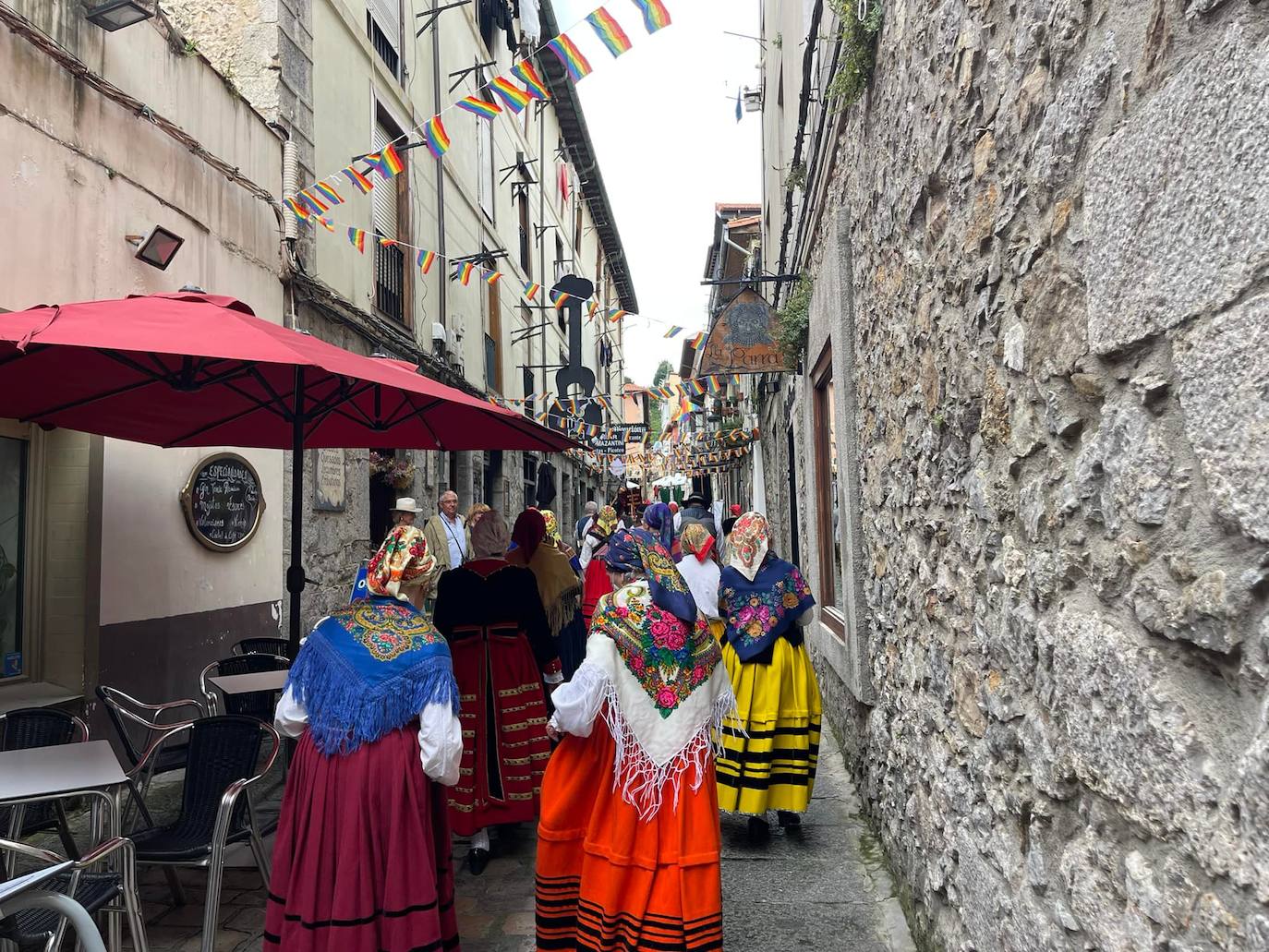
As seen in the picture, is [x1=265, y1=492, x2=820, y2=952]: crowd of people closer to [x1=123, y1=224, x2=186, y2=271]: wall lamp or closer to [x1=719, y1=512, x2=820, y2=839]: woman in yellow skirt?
[x1=719, y1=512, x2=820, y2=839]: woman in yellow skirt

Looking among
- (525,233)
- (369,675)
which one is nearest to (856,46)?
(369,675)

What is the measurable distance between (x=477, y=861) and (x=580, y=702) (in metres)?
1.86

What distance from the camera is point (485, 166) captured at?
16500 mm

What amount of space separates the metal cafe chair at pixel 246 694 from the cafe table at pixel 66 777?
4.05 ft

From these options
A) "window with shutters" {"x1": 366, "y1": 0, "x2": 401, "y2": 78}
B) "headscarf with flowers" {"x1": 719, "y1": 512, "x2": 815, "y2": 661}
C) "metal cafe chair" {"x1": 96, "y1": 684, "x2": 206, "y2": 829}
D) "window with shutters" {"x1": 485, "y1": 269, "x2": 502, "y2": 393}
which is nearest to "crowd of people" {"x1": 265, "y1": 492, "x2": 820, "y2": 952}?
"metal cafe chair" {"x1": 96, "y1": 684, "x2": 206, "y2": 829}

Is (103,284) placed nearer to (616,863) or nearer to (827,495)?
(616,863)

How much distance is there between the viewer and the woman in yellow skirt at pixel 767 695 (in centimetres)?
456

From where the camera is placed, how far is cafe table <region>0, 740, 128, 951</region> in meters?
2.78

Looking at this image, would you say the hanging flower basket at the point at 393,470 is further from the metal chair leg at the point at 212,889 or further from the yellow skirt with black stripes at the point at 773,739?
the metal chair leg at the point at 212,889

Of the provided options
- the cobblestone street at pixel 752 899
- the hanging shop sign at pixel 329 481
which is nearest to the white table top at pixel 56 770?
the cobblestone street at pixel 752 899

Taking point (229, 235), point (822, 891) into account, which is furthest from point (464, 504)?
point (822, 891)

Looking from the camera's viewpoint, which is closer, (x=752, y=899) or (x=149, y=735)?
(x=752, y=899)

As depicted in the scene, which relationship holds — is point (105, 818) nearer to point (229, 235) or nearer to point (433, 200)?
point (229, 235)

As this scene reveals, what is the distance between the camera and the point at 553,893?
3.14 m
